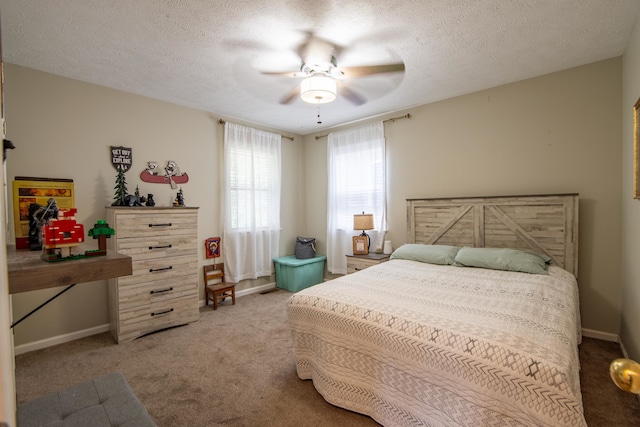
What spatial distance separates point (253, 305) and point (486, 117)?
3722mm

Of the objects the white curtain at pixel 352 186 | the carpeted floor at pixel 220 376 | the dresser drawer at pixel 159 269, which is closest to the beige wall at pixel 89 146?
the carpeted floor at pixel 220 376

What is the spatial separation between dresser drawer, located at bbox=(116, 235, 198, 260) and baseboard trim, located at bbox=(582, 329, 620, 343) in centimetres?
419

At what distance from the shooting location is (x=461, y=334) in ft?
5.15

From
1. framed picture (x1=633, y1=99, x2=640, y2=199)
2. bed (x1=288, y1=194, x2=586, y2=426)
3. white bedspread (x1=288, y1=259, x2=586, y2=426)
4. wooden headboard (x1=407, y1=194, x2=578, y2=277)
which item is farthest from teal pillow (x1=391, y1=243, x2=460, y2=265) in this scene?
framed picture (x1=633, y1=99, x2=640, y2=199)

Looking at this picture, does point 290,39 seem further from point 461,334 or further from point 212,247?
point 212,247

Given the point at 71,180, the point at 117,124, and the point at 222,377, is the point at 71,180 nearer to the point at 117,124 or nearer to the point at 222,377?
the point at 117,124

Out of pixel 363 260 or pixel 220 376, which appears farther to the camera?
pixel 363 260

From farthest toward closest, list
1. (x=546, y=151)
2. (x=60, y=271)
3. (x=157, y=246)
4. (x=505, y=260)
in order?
(x=157, y=246) → (x=546, y=151) → (x=505, y=260) → (x=60, y=271)

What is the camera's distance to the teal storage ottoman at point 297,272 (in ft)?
15.0

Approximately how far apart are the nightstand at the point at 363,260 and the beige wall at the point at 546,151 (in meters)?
0.77

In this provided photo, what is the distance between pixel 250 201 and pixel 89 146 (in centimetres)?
202

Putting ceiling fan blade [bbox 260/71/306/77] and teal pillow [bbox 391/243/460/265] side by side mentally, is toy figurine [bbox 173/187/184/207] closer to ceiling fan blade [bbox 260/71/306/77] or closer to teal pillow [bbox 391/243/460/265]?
ceiling fan blade [bbox 260/71/306/77]

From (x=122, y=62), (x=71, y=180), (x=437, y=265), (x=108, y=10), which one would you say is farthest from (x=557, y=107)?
(x=71, y=180)

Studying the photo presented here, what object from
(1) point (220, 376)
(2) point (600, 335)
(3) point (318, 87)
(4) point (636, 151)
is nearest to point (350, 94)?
(3) point (318, 87)
